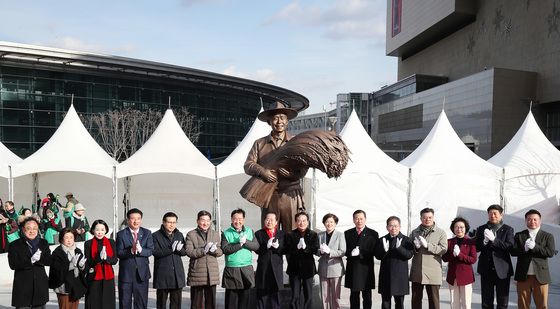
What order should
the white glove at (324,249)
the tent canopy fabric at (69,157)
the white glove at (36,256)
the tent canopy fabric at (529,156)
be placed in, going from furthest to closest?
the tent canopy fabric at (529,156) → the tent canopy fabric at (69,157) → the white glove at (324,249) → the white glove at (36,256)

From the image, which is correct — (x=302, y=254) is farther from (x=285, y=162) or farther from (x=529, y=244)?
(x=529, y=244)

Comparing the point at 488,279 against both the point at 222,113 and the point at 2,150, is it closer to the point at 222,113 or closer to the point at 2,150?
the point at 2,150

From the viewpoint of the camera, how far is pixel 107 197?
1462 centimetres

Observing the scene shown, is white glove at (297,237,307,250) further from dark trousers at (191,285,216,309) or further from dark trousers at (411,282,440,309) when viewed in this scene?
dark trousers at (411,282,440,309)

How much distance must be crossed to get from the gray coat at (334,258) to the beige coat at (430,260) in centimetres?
82

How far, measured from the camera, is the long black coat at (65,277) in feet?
15.7

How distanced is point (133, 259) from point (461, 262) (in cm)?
375

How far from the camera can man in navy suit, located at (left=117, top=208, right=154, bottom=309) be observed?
4926 mm

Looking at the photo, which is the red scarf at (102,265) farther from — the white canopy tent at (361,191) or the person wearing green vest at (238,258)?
the white canopy tent at (361,191)

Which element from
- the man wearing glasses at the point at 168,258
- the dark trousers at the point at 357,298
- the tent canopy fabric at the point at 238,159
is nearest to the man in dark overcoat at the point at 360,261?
the dark trousers at the point at 357,298

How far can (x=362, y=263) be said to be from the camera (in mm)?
5156

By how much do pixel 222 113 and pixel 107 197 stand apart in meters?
32.0

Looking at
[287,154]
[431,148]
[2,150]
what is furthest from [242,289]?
[2,150]

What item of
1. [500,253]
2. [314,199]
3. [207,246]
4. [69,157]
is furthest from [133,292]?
[69,157]
